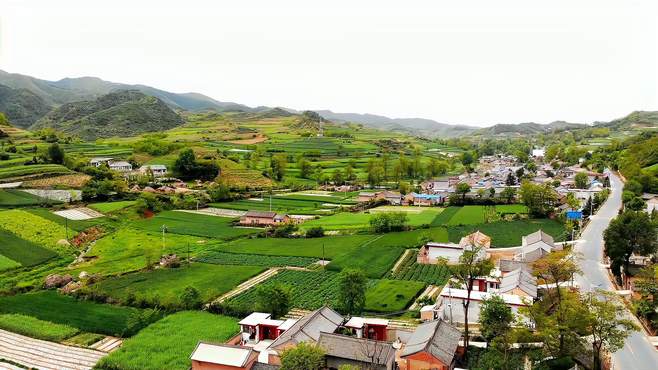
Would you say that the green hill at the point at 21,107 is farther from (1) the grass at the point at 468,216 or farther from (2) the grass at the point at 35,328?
(2) the grass at the point at 35,328

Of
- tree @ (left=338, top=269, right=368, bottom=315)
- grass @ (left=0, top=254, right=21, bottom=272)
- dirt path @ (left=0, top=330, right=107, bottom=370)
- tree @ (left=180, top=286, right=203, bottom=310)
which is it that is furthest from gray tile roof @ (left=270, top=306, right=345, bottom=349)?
grass @ (left=0, top=254, right=21, bottom=272)

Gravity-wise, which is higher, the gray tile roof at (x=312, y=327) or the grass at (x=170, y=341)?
the gray tile roof at (x=312, y=327)

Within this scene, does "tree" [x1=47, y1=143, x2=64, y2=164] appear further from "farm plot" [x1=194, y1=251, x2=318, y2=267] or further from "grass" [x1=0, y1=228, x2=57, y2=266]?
"farm plot" [x1=194, y1=251, x2=318, y2=267]

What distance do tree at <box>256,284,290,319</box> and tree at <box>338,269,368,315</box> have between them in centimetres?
292

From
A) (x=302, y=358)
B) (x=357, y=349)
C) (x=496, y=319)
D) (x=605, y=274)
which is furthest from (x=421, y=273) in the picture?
(x=302, y=358)

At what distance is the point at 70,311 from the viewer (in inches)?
1091

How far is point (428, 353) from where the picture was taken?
1978 centimetres

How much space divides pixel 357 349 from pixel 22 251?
29.4m

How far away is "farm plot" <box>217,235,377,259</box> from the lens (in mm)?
40656

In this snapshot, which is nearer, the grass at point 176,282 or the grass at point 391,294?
the grass at point 391,294

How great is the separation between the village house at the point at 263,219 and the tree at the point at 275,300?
2555cm

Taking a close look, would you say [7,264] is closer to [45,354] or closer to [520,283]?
[45,354]

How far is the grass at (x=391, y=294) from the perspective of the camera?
2792cm

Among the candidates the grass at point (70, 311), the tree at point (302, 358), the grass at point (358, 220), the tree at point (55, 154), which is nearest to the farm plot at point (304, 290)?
the grass at point (70, 311)
